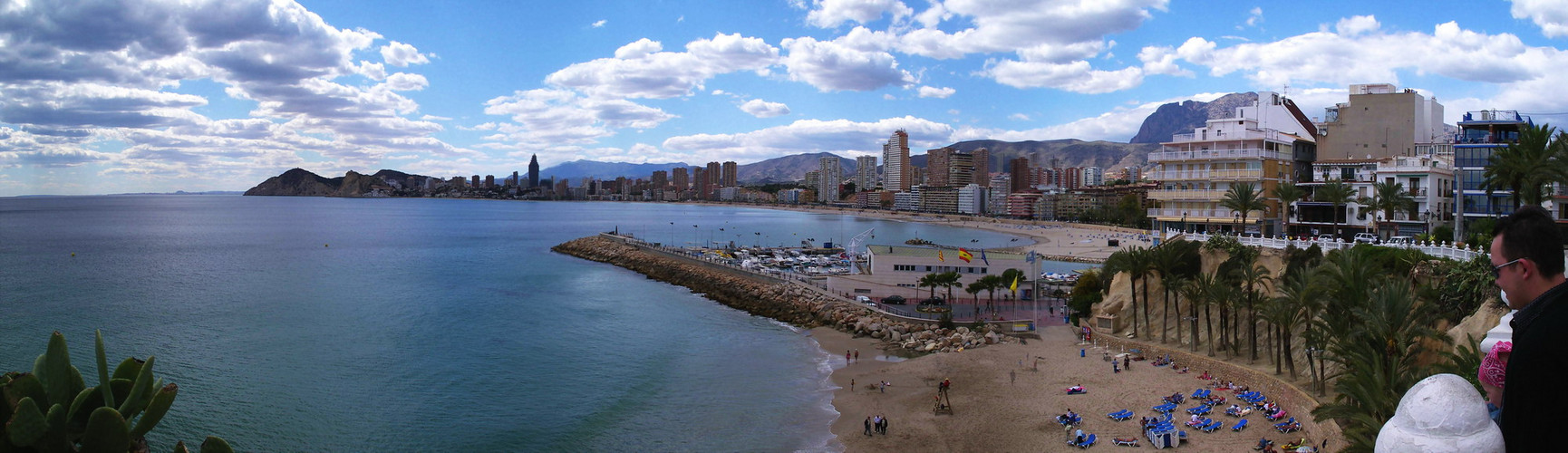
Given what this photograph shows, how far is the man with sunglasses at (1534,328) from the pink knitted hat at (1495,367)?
0.55 ft

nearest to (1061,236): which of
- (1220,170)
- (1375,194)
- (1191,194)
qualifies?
(1191,194)

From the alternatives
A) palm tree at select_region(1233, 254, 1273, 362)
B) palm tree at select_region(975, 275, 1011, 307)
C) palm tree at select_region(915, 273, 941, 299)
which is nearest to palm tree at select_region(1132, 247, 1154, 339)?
palm tree at select_region(1233, 254, 1273, 362)

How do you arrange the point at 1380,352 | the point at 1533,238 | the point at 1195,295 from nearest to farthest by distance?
the point at 1533,238, the point at 1380,352, the point at 1195,295

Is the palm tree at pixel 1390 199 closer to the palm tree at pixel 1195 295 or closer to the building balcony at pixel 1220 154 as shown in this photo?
the building balcony at pixel 1220 154

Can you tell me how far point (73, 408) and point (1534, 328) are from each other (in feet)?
24.0

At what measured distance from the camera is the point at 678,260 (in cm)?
6550

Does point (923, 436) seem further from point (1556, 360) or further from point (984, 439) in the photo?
point (1556, 360)

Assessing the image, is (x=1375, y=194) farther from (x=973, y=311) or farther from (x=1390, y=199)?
(x=973, y=311)

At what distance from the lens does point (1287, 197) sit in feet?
108

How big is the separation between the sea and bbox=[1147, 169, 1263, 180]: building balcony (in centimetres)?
1852

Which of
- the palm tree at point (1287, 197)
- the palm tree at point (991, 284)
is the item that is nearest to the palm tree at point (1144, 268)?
the palm tree at point (1287, 197)

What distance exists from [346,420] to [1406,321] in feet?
87.9

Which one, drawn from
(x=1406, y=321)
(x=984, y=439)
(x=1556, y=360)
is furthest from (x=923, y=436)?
(x=1556, y=360)

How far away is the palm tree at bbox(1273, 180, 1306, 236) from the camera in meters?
33.1
